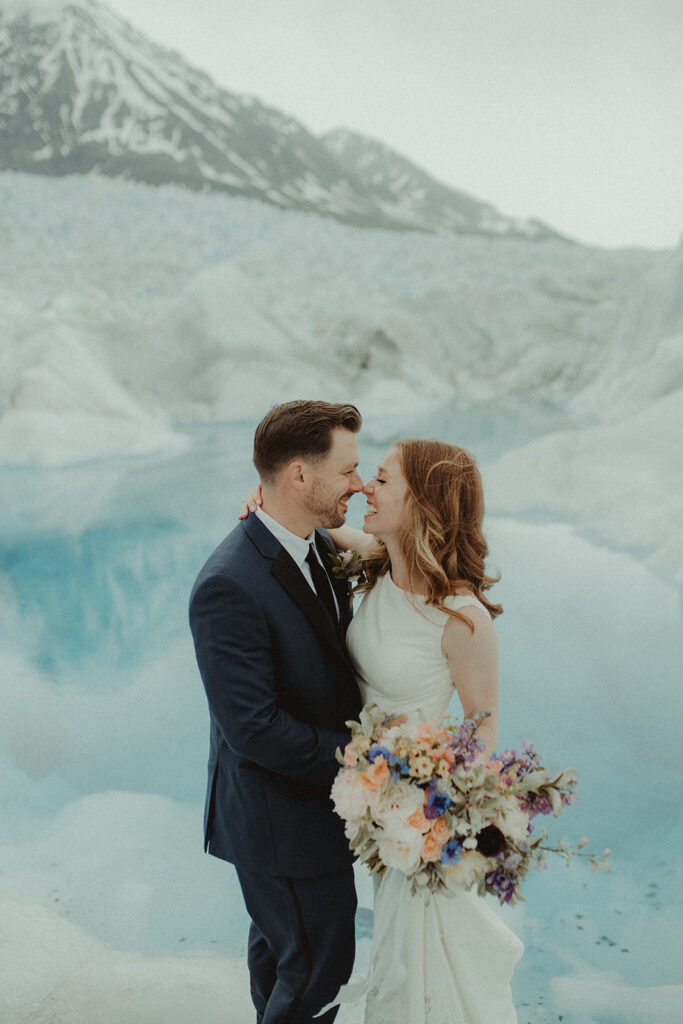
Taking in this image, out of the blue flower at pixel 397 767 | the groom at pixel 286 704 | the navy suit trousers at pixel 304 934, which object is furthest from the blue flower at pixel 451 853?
the navy suit trousers at pixel 304 934

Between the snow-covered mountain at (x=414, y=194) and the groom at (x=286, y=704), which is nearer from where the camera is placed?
the groom at (x=286, y=704)

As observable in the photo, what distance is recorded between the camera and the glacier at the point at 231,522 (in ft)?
9.14

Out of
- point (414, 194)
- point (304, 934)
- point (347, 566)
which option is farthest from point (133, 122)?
point (414, 194)

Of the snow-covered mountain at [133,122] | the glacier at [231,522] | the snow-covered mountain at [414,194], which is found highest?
the snow-covered mountain at [414,194]

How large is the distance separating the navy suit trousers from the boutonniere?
24.7 inches

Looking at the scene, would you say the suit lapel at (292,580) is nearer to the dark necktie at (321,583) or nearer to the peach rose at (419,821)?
the dark necktie at (321,583)

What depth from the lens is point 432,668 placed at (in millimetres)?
1637

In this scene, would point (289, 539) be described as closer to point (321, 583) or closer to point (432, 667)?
point (321, 583)

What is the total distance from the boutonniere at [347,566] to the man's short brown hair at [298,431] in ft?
1.03

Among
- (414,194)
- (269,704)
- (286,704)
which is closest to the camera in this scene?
(269,704)

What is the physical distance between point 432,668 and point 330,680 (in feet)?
0.72

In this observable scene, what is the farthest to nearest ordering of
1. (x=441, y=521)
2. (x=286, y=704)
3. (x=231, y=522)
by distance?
(x=231, y=522) < (x=441, y=521) < (x=286, y=704)

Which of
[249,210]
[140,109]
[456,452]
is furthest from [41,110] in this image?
[456,452]

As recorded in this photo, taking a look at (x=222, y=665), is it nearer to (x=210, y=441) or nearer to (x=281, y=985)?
(x=281, y=985)
